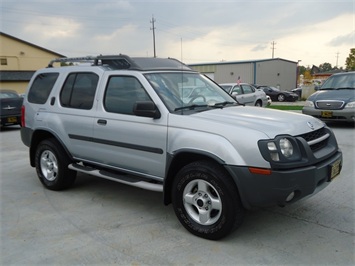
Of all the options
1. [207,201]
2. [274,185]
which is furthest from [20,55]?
[274,185]

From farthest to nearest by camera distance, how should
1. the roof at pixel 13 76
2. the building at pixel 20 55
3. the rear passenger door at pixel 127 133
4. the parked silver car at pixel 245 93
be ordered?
the building at pixel 20 55
the roof at pixel 13 76
the parked silver car at pixel 245 93
the rear passenger door at pixel 127 133

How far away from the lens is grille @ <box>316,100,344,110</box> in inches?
368

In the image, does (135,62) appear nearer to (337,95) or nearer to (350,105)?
(350,105)

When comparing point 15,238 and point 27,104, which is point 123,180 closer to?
point 15,238

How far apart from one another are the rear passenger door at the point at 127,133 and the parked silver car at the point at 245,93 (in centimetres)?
1064

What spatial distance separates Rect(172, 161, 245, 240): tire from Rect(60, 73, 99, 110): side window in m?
1.84

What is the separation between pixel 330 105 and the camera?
9.52 meters

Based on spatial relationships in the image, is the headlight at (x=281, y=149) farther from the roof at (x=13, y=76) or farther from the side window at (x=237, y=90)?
the roof at (x=13, y=76)

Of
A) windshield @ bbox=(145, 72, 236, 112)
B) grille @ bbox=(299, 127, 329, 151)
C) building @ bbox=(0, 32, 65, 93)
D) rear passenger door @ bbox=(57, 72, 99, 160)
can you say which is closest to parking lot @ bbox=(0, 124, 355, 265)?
rear passenger door @ bbox=(57, 72, 99, 160)

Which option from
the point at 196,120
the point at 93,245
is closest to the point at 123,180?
the point at 93,245

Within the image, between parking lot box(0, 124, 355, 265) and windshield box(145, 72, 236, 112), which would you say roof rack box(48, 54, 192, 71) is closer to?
windshield box(145, 72, 236, 112)

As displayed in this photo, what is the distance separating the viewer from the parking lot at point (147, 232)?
10.1 feet

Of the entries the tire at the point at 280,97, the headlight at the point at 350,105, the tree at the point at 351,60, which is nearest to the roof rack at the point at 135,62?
the headlight at the point at 350,105

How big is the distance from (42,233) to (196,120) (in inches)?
83.4
